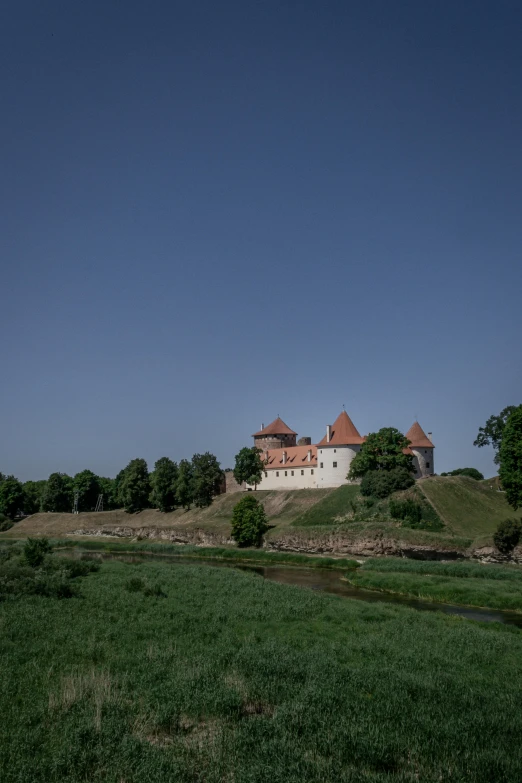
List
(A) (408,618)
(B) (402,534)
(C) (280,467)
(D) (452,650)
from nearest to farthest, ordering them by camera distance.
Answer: (D) (452,650) < (A) (408,618) < (B) (402,534) < (C) (280,467)

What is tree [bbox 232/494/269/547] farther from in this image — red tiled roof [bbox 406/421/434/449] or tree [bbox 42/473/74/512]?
tree [bbox 42/473/74/512]

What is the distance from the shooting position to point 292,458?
286 ft

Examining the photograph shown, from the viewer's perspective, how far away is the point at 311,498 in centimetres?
7456

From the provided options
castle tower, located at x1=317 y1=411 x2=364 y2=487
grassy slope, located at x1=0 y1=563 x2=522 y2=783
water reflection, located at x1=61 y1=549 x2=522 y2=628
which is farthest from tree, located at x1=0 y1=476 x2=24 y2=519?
grassy slope, located at x1=0 y1=563 x2=522 y2=783

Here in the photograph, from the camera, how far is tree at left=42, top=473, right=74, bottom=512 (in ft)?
336

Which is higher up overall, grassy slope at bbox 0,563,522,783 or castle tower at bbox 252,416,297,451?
castle tower at bbox 252,416,297,451

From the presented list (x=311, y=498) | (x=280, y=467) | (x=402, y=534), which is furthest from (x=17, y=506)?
(x=402, y=534)

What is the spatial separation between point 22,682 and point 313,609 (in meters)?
12.8

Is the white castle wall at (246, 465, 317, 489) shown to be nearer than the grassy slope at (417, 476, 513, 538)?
No

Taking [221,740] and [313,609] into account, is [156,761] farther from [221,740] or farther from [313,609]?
[313,609]

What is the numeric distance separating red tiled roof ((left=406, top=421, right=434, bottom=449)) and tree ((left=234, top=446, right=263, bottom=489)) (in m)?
24.4

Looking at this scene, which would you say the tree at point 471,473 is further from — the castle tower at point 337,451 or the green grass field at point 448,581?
the green grass field at point 448,581

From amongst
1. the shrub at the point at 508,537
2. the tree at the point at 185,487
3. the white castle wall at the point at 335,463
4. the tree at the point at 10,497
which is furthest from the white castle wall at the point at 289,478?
the tree at the point at 10,497

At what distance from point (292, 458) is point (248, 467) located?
681 centimetres
